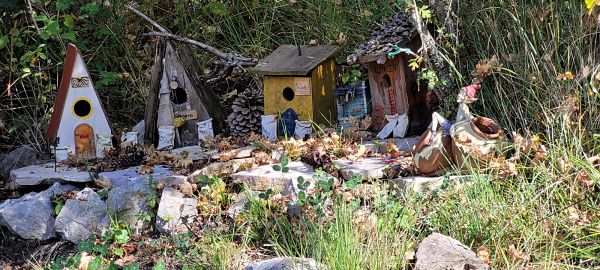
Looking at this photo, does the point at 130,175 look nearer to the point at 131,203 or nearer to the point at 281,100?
the point at 131,203

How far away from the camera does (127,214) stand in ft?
16.6

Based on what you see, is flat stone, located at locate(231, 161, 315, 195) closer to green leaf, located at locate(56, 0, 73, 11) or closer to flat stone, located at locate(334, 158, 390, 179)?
flat stone, located at locate(334, 158, 390, 179)

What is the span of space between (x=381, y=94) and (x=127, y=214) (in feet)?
6.61

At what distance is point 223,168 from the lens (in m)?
5.25

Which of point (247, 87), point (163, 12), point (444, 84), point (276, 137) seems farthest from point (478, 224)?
point (163, 12)

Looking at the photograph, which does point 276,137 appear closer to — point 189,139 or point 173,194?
point 189,139

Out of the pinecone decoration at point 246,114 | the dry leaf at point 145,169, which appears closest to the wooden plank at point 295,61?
the pinecone decoration at point 246,114

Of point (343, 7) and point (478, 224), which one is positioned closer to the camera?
point (478, 224)

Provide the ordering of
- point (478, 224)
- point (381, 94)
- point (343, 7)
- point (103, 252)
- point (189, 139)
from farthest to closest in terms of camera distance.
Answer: point (343, 7) < point (189, 139) < point (381, 94) < point (103, 252) < point (478, 224)

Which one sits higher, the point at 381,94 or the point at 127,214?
the point at 381,94

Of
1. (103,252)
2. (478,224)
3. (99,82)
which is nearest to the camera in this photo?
(478,224)

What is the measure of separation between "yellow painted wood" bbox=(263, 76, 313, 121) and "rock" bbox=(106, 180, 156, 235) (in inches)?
54.4

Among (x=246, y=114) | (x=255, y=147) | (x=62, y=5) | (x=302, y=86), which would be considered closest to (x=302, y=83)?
(x=302, y=86)

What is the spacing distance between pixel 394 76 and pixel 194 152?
1469mm
